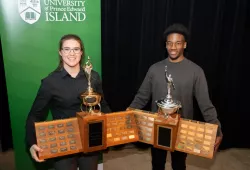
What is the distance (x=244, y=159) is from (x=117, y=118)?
2.17 metres

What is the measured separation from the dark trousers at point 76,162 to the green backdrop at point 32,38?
2.55 ft

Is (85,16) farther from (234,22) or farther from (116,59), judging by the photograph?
(234,22)

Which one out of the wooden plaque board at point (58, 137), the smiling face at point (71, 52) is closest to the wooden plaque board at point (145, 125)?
the wooden plaque board at point (58, 137)

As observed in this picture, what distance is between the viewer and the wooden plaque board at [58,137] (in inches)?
57.9

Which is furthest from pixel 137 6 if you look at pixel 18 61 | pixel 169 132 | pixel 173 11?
pixel 169 132

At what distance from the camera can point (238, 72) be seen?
3100 mm

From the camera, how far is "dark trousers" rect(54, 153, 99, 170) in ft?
5.32

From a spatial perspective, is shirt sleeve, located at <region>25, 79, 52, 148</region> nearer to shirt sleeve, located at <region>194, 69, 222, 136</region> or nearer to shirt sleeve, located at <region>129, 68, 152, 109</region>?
shirt sleeve, located at <region>129, 68, 152, 109</region>

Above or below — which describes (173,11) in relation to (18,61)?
above

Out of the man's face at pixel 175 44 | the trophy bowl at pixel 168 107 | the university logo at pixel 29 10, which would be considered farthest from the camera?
the university logo at pixel 29 10

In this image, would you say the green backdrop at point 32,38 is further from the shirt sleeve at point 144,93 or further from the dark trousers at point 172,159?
the dark trousers at point 172,159

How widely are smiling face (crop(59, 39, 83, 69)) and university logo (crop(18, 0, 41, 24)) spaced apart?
0.50 m

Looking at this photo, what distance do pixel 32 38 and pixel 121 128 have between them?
106 cm

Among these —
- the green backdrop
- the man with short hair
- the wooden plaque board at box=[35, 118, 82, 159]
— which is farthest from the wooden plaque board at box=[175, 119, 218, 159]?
the green backdrop
